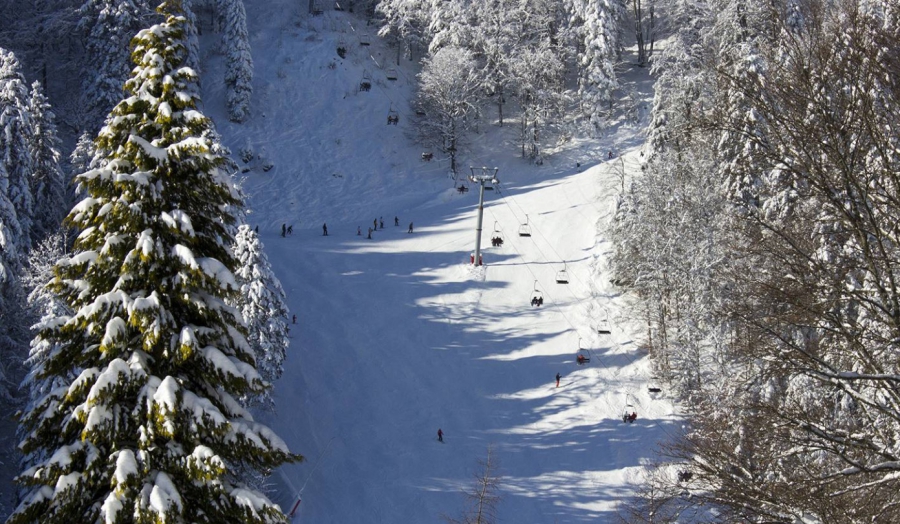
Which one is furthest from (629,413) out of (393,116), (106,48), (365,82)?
(365,82)

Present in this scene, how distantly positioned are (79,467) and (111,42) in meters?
50.5

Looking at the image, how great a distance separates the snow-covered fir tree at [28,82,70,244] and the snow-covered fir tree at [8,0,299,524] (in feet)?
114

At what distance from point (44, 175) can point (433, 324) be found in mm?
21684

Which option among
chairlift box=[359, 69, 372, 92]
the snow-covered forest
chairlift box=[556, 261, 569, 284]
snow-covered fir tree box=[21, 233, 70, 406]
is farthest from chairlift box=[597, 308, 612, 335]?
chairlift box=[359, 69, 372, 92]

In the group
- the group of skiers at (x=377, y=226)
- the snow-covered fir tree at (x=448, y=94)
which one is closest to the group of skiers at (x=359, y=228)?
the group of skiers at (x=377, y=226)

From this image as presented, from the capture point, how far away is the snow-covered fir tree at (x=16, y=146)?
37500mm

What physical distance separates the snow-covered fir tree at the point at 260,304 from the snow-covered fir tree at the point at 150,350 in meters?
23.1

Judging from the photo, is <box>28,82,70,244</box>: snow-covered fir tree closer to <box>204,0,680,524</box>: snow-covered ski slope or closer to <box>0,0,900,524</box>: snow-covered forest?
<box>0,0,900,524</box>: snow-covered forest

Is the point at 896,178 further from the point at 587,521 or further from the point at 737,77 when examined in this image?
the point at 587,521

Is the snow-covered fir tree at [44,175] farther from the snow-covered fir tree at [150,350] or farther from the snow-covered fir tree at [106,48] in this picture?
the snow-covered fir tree at [150,350]

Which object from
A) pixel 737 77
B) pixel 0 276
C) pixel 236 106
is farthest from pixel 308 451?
pixel 236 106

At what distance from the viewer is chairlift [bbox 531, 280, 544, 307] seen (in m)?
44.6

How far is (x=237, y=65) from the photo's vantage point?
63406mm

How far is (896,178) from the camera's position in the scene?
6.52m
